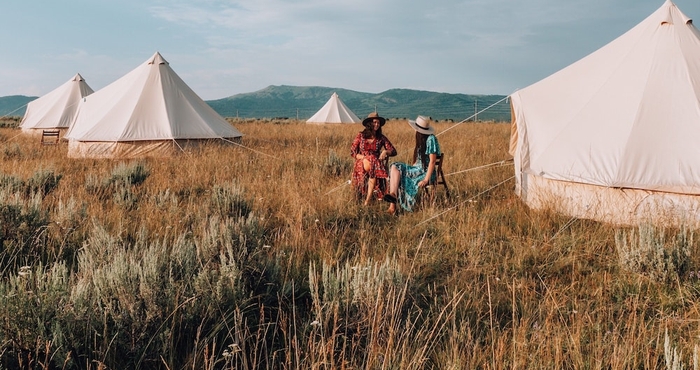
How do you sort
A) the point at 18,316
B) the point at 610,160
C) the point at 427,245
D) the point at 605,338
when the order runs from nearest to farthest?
the point at 18,316
the point at 605,338
the point at 427,245
the point at 610,160

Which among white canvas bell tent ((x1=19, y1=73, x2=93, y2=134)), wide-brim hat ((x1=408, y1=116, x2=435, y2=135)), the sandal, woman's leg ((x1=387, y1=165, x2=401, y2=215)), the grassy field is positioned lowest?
the grassy field

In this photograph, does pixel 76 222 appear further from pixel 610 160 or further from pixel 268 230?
pixel 610 160

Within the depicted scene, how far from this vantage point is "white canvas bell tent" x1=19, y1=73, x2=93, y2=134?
17906 millimetres

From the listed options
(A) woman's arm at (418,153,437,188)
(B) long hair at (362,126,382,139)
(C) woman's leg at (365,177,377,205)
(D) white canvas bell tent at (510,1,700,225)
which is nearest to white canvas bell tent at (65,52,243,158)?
(B) long hair at (362,126,382,139)

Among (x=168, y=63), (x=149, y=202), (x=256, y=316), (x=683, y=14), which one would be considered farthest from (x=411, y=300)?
(x=168, y=63)

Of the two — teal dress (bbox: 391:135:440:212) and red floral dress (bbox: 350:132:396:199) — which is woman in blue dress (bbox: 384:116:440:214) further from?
red floral dress (bbox: 350:132:396:199)

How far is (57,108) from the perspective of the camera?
18.7m

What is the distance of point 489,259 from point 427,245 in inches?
20.6

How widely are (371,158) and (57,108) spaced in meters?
16.6

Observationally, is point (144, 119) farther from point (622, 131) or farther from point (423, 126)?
point (622, 131)

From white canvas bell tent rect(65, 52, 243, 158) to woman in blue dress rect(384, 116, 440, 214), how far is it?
619 cm

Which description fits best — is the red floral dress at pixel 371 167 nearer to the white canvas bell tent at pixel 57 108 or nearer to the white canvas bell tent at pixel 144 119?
the white canvas bell tent at pixel 144 119

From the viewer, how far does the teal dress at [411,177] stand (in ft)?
19.8

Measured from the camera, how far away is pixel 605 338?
2.55m
